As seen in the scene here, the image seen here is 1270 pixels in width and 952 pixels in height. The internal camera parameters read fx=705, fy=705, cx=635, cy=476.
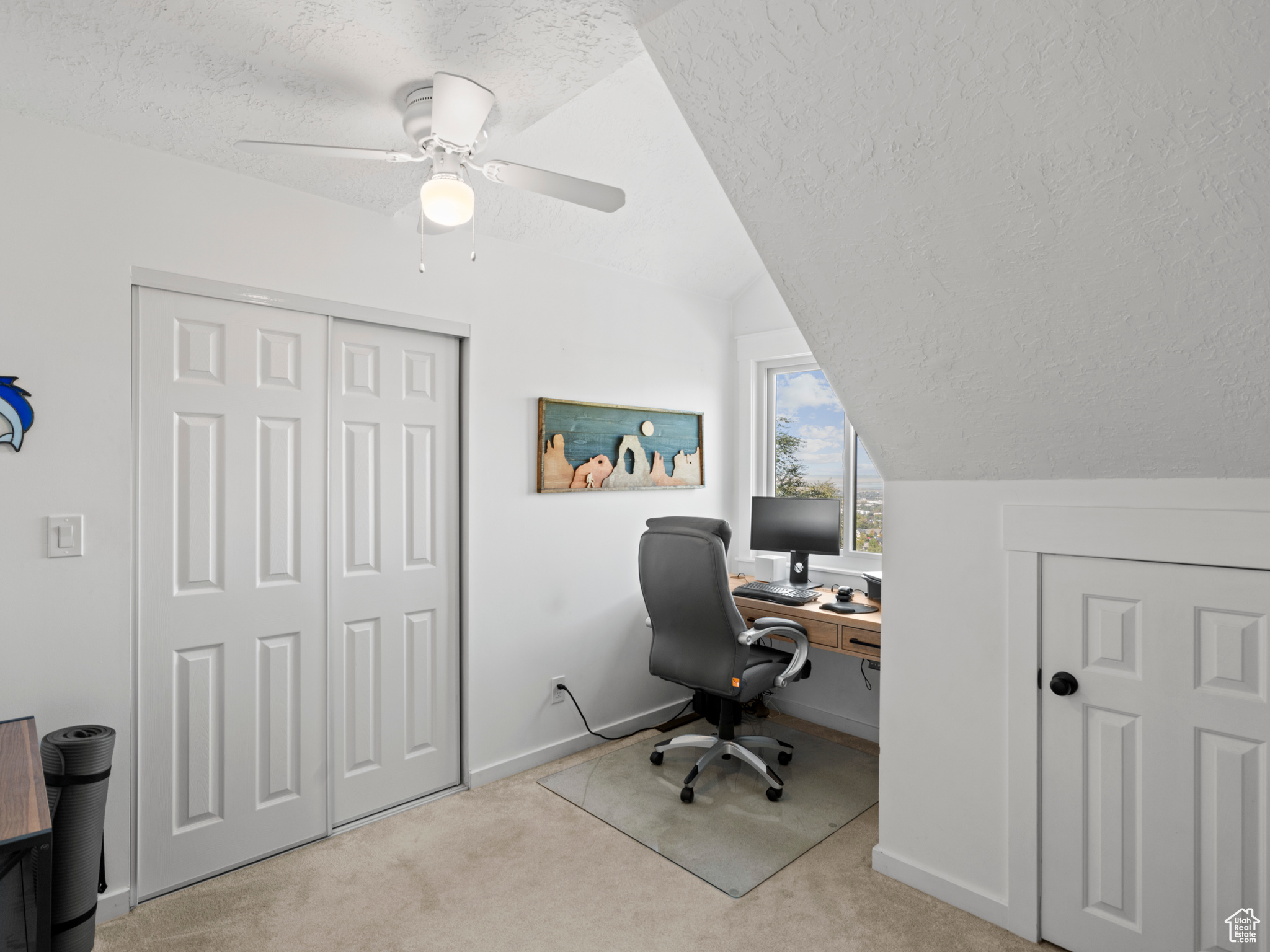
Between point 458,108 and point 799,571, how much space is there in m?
2.58

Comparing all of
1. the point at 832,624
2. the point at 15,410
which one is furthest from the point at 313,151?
the point at 832,624

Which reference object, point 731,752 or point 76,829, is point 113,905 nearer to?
A: point 76,829

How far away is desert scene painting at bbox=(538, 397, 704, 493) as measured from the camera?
314cm

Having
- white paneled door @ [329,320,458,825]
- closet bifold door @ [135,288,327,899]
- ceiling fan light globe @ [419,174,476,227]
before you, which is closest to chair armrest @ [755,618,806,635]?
white paneled door @ [329,320,458,825]

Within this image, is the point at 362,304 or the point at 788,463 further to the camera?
the point at 788,463

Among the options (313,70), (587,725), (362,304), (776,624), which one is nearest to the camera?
(313,70)

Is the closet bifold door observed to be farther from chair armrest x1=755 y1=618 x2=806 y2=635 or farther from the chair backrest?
chair armrest x1=755 y1=618 x2=806 y2=635

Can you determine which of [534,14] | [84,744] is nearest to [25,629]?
[84,744]

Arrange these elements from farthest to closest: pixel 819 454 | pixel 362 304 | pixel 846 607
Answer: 1. pixel 819 454
2. pixel 846 607
3. pixel 362 304

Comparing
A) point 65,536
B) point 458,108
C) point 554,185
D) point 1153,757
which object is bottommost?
point 1153,757

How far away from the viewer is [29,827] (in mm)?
1178

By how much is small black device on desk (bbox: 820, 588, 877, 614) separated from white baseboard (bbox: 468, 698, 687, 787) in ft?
3.48

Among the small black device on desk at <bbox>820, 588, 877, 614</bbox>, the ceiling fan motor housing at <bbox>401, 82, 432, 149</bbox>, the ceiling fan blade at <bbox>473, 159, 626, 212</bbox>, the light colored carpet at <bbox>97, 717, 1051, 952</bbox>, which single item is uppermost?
the ceiling fan motor housing at <bbox>401, 82, 432, 149</bbox>

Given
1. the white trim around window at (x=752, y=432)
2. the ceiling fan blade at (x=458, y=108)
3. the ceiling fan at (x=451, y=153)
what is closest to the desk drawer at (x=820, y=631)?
the white trim around window at (x=752, y=432)
